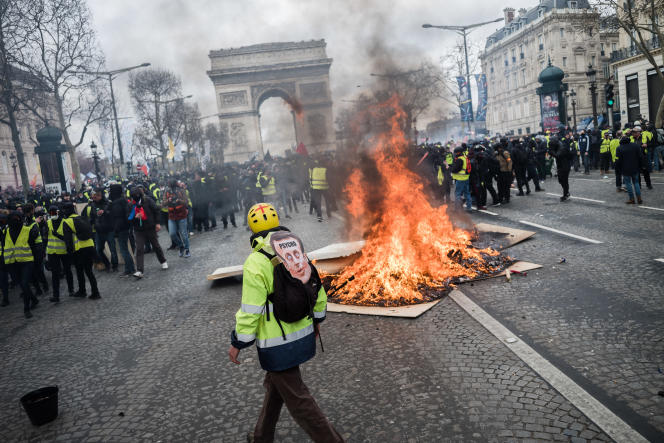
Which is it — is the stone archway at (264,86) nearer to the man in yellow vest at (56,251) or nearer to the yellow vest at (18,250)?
the man in yellow vest at (56,251)

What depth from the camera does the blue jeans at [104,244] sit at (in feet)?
37.9

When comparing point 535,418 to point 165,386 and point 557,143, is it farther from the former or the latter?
point 557,143

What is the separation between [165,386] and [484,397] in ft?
9.34

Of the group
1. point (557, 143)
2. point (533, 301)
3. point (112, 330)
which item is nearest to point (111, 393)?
point (112, 330)

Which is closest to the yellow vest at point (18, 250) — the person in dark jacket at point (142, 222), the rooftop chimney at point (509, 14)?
the person in dark jacket at point (142, 222)

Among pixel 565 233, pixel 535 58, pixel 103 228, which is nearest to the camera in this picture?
pixel 565 233

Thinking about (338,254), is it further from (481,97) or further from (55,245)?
(481,97)

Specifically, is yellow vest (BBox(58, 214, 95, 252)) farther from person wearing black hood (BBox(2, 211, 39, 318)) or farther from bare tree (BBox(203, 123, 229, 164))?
bare tree (BBox(203, 123, 229, 164))

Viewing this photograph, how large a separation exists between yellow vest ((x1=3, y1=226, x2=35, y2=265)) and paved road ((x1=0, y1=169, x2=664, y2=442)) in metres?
1.06

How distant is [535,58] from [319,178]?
188ft

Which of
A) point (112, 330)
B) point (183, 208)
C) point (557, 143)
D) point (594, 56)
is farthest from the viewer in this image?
point (594, 56)

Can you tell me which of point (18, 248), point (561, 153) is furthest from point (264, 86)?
point (18, 248)

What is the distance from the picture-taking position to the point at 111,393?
459 cm

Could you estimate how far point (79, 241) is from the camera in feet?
28.8
